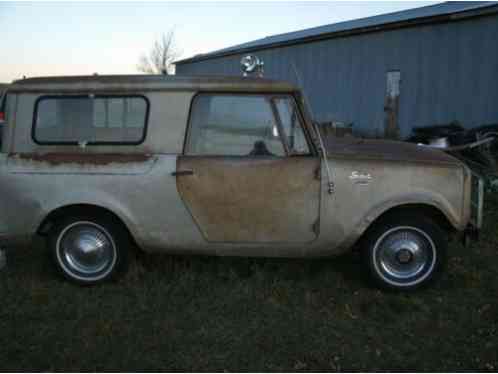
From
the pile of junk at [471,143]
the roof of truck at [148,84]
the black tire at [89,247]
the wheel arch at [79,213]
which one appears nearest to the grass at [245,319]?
the black tire at [89,247]

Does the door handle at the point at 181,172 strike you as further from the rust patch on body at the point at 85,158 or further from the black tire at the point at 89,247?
the black tire at the point at 89,247

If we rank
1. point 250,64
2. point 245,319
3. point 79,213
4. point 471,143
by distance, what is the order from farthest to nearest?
point 471,143 < point 250,64 < point 79,213 < point 245,319

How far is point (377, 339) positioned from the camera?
135 inches

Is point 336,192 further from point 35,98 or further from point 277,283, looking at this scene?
point 35,98

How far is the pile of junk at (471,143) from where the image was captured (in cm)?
827

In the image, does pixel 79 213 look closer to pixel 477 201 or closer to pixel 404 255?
pixel 404 255

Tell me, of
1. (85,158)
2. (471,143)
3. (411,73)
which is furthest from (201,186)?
(411,73)

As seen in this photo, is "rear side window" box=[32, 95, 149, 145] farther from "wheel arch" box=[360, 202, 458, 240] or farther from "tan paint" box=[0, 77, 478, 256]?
"wheel arch" box=[360, 202, 458, 240]

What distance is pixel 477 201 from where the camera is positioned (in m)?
4.29

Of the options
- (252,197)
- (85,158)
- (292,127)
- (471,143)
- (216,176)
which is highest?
(292,127)

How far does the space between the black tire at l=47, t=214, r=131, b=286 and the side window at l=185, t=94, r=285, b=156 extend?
3.36ft

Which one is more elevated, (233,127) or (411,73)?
(411,73)

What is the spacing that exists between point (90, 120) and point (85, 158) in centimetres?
34

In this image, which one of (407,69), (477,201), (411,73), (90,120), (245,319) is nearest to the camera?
(245,319)
